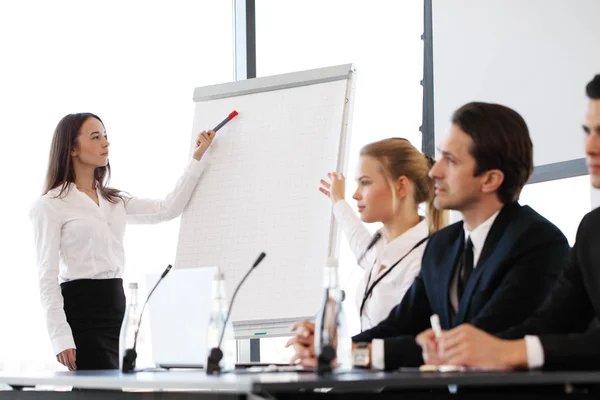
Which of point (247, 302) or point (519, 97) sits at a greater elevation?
point (519, 97)

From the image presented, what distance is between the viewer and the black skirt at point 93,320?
359cm

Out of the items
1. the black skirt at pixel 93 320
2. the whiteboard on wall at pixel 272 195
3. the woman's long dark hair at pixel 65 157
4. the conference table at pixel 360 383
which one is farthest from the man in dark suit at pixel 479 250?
the woman's long dark hair at pixel 65 157

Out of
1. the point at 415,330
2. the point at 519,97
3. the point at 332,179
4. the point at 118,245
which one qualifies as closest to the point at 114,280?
the point at 118,245

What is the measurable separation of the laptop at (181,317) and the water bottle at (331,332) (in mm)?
373

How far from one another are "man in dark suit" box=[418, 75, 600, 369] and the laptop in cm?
66

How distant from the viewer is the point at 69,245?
3.66 meters

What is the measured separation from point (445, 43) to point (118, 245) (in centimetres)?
182

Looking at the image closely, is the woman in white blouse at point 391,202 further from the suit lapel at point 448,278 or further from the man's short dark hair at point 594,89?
the man's short dark hair at point 594,89

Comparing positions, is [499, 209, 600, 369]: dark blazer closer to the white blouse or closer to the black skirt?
the white blouse

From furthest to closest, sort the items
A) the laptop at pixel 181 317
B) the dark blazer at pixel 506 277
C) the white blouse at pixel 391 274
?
the white blouse at pixel 391 274, the laptop at pixel 181 317, the dark blazer at pixel 506 277

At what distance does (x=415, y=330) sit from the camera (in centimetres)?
244

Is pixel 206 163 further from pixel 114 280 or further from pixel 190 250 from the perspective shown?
pixel 114 280

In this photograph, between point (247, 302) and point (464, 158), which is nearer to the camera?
point (464, 158)

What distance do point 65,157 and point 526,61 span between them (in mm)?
2087
